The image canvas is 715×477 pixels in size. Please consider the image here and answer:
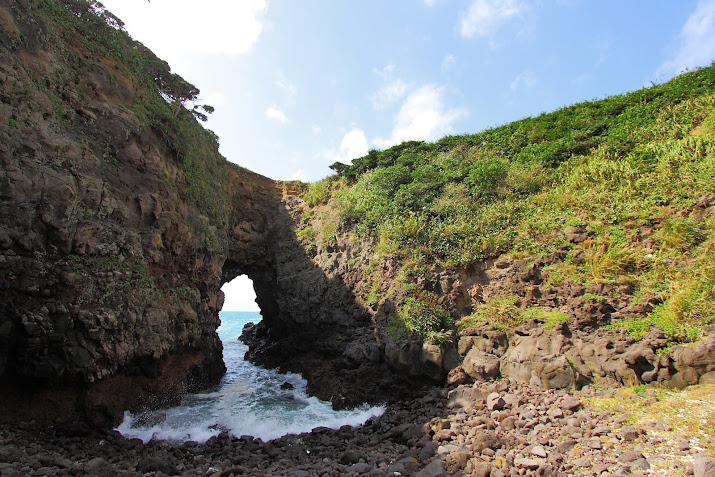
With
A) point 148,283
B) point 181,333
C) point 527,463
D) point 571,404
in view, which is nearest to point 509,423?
point 571,404

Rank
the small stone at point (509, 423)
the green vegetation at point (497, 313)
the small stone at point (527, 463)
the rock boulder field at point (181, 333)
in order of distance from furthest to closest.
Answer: the green vegetation at point (497, 313) → the small stone at point (509, 423) → the rock boulder field at point (181, 333) → the small stone at point (527, 463)

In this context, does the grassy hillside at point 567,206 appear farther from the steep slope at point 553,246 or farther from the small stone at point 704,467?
the small stone at point 704,467

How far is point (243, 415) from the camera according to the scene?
10172mm

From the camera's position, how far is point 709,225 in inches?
309

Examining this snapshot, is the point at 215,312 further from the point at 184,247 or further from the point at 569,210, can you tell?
the point at 569,210

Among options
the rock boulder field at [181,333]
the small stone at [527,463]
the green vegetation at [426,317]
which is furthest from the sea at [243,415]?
the small stone at [527,463]

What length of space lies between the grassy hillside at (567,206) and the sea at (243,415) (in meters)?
3.74

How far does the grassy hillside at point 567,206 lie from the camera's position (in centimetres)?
791

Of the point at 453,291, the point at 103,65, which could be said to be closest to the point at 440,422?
the point at 453,291

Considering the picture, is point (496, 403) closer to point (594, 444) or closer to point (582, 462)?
point (594, 444)

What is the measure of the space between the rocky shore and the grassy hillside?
6.69 feet

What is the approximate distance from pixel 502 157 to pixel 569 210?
4.91 m

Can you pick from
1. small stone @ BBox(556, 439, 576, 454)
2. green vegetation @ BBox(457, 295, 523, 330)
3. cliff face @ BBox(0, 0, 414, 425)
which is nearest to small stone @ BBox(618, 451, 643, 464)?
small stone @ BBox(556, 439, 576, 454)

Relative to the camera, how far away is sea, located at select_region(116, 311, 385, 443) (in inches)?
337
